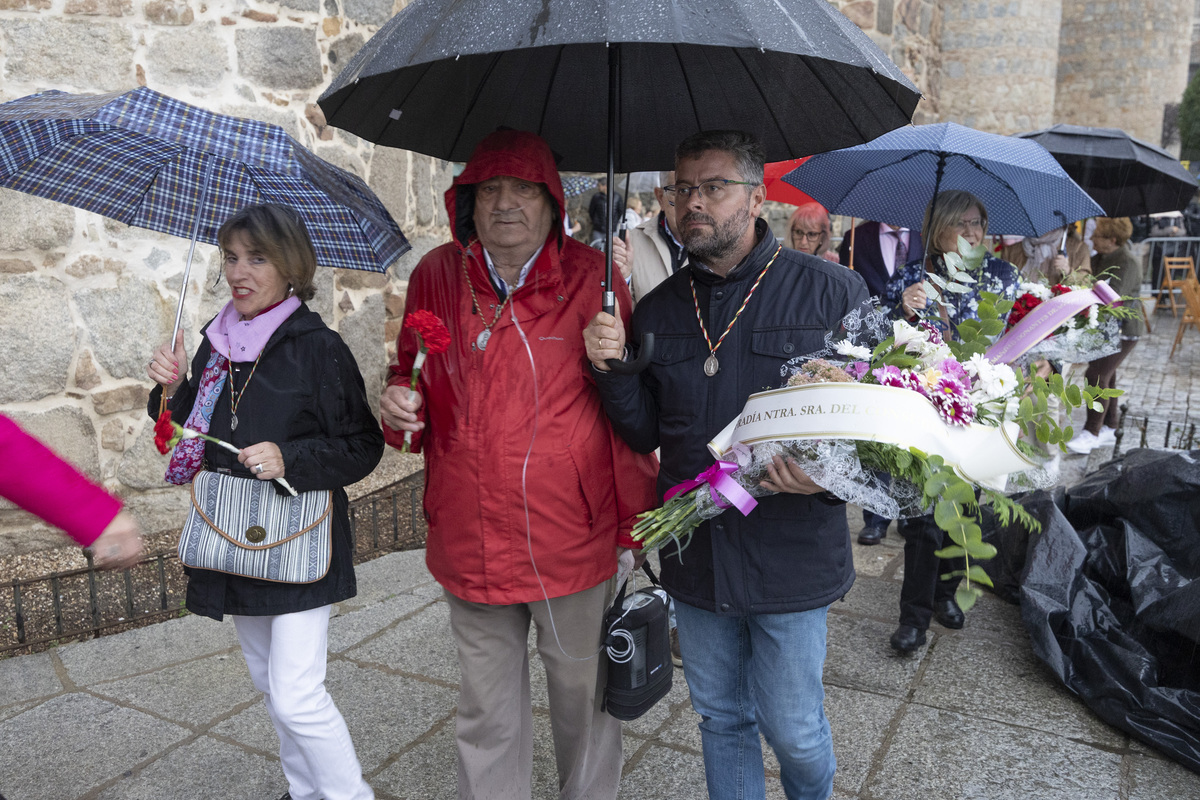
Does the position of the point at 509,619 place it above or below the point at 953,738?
above

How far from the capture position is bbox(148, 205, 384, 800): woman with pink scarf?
243cm

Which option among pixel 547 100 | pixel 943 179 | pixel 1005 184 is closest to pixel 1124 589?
pixel 1005 184

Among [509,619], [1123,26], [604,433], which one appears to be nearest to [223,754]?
[509,619]

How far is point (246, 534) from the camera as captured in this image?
7.84 ft

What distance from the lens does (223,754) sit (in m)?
3.06

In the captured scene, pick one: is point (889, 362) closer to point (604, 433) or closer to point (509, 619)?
point (604, 433)

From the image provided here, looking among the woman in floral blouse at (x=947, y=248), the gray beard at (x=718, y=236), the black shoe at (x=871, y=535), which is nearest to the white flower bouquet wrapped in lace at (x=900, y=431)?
the gray beard at (x=718, y=236)

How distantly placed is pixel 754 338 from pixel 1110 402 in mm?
6947

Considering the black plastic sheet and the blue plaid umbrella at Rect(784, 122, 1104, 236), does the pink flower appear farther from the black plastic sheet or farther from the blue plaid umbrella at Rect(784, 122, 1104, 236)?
the blue plaid umbrella at Rect(784, 122, 1104, 236)

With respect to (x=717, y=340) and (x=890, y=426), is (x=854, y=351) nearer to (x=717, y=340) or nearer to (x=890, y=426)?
(x=890, y=426)

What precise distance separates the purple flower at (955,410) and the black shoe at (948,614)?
2375mm

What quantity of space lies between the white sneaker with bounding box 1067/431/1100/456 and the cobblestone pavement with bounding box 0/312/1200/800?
363 centimetres

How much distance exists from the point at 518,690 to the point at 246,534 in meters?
0.86

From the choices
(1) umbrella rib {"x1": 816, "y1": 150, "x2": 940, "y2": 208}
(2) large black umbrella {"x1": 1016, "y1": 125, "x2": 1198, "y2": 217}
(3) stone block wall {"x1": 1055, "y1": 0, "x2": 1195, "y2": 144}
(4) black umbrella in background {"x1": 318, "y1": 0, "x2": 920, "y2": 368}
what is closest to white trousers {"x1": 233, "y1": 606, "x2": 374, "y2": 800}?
(4) black umbrella in background {"x1": 318, "y1": 0, "x2": 920, "y2": 368}
